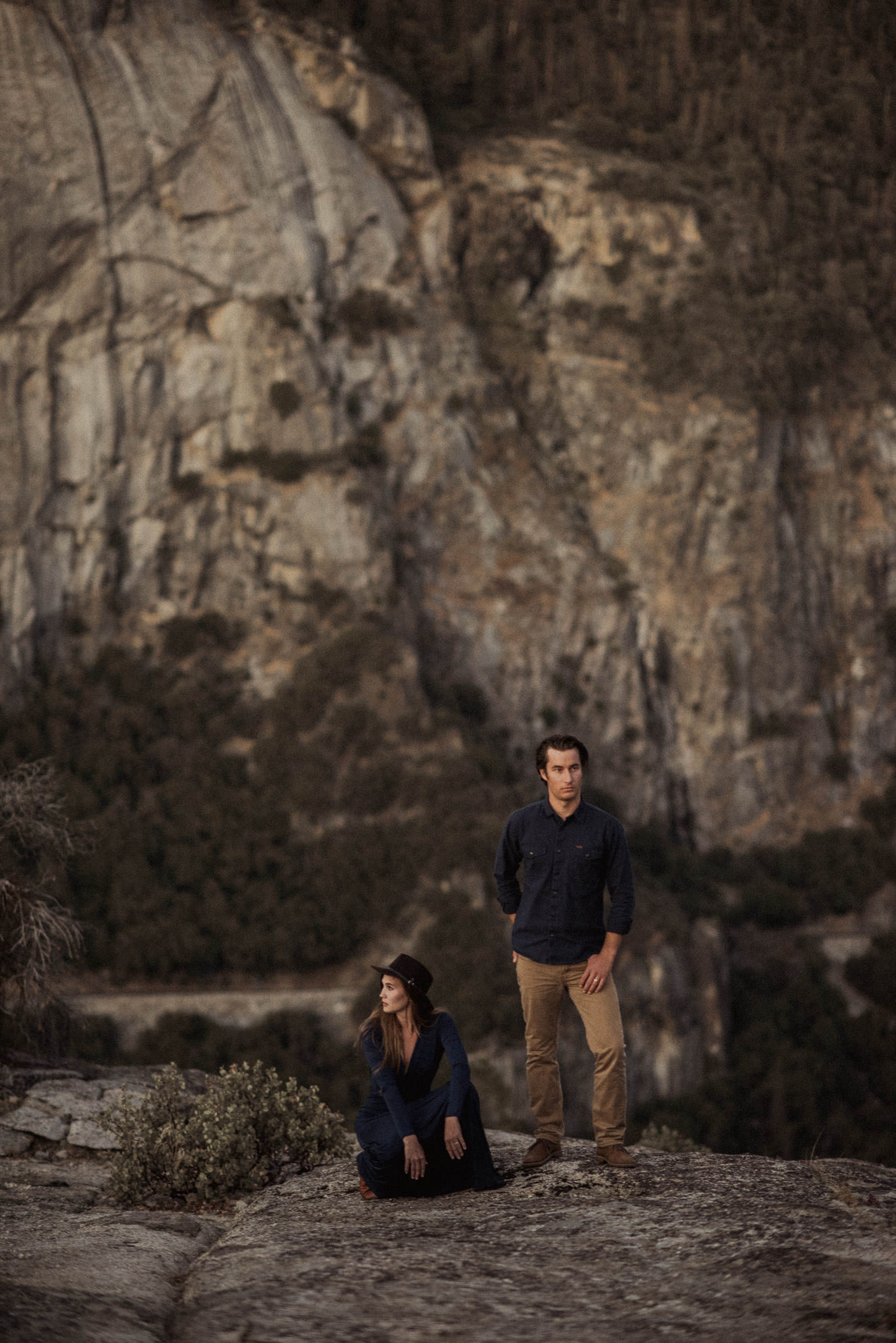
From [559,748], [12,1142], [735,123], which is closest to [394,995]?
[559,748]

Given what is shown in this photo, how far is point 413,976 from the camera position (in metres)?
7.17

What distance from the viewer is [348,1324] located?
5270 millimetres

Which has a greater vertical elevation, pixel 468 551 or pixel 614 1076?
pixel 468 551

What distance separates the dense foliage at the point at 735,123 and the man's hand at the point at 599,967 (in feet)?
184

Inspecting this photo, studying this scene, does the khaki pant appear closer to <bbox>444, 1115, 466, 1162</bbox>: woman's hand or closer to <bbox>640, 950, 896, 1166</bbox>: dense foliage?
<bbox>444, 1115, 466, 1162</bbox>: woman's hand

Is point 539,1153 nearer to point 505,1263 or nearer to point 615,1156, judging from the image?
point 615,1156

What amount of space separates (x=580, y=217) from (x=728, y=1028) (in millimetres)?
37462

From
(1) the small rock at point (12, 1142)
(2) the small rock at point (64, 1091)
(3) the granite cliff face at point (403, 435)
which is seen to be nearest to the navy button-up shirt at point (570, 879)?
(1) the small rock at point (12, 1142)

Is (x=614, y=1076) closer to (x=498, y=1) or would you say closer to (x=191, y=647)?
(x=191, y=647)

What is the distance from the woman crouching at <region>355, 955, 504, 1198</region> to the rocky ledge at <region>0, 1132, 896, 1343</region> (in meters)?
0.15

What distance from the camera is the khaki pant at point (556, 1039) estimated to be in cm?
735

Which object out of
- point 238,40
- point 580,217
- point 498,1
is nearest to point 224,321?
point 238,40

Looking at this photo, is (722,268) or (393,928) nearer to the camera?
(393,928)

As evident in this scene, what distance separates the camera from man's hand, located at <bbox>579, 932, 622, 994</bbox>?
7312mm
